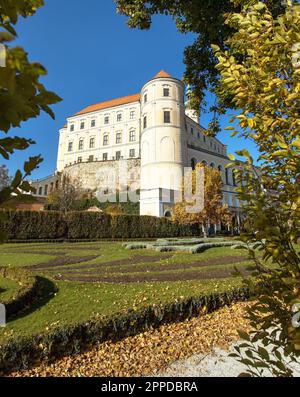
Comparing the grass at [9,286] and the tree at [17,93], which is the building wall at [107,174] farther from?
the tree at [17,93]

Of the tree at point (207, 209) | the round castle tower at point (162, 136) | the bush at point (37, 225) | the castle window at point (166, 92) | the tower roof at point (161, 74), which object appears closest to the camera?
the bush at point (37, 225)

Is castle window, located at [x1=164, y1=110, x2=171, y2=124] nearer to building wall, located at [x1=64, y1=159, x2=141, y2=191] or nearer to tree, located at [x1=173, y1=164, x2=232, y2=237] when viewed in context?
building wall, located at [x1=64, y1=159, x2=141, y2=191]

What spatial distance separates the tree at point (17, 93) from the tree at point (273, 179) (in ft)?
3.96

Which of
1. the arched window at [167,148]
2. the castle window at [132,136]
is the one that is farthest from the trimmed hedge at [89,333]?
the castle window at [132,136]

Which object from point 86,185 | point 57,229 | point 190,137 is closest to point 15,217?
point 57,229

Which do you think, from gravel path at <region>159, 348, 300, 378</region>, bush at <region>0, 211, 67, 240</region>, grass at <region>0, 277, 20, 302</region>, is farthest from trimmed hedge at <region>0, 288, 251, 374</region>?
bush at <region>0, 211, 67, 240</region>

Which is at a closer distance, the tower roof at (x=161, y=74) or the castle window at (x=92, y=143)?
the tower roof at (x=161, y=74)

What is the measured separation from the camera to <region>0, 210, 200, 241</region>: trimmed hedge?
2348 cm

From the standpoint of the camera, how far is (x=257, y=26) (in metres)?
1.96

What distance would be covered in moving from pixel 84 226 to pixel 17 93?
2668 centimetres

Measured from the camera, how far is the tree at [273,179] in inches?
60.2

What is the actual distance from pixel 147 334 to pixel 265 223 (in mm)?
4558

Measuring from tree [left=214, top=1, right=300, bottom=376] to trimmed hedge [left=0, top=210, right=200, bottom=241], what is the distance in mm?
21419
